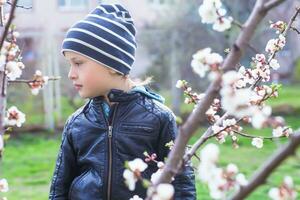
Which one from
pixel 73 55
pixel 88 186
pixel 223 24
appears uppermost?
pixel 223 24

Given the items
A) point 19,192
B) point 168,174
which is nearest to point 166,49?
point 19,192

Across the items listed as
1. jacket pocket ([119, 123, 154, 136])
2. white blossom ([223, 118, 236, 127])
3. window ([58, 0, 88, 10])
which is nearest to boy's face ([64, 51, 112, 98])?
jacket pocket ([119, 123, 154, 136])

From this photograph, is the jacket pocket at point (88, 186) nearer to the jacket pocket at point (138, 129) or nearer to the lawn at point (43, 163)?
the jacket pocket at point (138, 129)

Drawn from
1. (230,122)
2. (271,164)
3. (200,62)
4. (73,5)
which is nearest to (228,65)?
(200,62)

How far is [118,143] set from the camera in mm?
1697

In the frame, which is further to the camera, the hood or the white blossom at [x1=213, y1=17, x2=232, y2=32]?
the hood

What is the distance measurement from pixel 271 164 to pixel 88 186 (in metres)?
0.99

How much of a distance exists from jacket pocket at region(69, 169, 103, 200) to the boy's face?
22 centimetres

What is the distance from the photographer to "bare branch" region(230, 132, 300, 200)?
30.2 inches

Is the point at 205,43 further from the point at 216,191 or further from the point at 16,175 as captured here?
the point at 216,191

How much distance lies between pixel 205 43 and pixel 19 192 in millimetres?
4411

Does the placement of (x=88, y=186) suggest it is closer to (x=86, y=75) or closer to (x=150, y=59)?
(x=86, y=75)

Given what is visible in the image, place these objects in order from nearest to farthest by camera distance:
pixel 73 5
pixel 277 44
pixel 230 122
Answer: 1. pixel 230 122
2. pixel 277 44
3. pixel 73 5

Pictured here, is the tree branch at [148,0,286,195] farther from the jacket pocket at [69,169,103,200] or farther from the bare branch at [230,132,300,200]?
the jacket pocket at [69,169,103,200]
